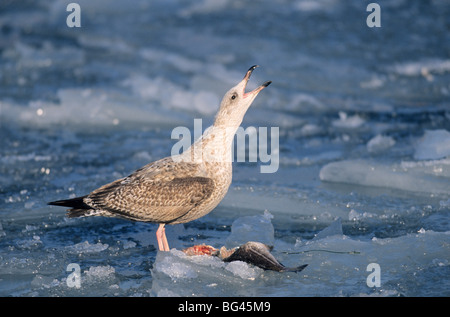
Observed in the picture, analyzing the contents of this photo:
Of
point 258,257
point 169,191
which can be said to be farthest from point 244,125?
point 258,257

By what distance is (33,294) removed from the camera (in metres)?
4.75

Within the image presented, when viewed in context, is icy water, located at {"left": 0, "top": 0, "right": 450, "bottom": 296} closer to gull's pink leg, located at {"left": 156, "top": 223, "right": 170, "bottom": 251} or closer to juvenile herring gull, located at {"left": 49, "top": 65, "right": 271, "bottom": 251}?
gull's pink leg, located at {"left": 156, "top": 223, "right": 170, "bottom": 251}

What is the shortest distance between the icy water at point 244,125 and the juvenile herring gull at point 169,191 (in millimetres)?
354

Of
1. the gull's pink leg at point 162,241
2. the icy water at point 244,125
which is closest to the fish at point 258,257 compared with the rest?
the icy water at point 244,125

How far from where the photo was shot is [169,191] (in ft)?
17.9

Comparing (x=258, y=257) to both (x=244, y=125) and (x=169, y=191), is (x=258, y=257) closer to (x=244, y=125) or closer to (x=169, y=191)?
(x=169, y=191)

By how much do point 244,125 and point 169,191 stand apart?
15.1 ft

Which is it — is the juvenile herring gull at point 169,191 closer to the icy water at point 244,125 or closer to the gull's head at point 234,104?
the gull's head at point 234,104

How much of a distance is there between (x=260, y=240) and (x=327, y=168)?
2.15 meters

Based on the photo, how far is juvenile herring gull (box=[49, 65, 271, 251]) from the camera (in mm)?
5430

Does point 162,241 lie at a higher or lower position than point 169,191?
lower

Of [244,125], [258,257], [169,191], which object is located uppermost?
[244,125]

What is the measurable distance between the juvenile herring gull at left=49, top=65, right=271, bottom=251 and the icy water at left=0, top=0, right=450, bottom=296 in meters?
0.35
